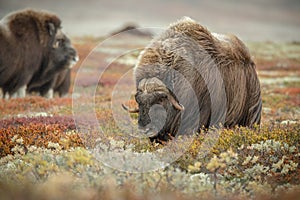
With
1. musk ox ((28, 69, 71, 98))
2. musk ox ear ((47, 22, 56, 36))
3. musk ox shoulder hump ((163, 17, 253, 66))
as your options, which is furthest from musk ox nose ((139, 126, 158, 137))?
musk ox ((28, 69, 71, 98))

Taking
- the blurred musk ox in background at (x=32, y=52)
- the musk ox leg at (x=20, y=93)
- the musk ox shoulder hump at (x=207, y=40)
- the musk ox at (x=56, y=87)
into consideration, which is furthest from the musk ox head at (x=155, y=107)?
the musk ox at (x=56, y=87)

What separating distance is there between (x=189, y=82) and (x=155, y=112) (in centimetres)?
65

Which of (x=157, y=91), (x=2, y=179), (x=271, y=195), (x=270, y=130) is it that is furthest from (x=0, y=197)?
(x=270, y=130)

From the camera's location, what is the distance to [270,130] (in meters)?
5.90

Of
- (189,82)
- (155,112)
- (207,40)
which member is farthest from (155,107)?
(207,40)

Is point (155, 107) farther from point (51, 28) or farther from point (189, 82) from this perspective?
point (51, 28)

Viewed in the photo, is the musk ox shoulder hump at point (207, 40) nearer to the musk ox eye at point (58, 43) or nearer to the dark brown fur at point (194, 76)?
the dark brown fur at point (194, 76)

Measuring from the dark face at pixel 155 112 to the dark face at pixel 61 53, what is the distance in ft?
27.5

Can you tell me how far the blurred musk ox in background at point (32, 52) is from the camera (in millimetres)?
11984

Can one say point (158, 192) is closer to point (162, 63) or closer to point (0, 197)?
point (0, 197)

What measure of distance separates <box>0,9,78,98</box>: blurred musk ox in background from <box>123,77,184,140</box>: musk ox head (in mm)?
7548

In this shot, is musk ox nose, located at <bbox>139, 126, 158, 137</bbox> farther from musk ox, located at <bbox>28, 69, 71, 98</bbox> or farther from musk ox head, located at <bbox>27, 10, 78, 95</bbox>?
musk ox, located at <bbox>28, 69, 71, 98</bbox>

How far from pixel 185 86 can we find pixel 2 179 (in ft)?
8.52

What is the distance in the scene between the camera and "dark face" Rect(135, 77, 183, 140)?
5.28m
